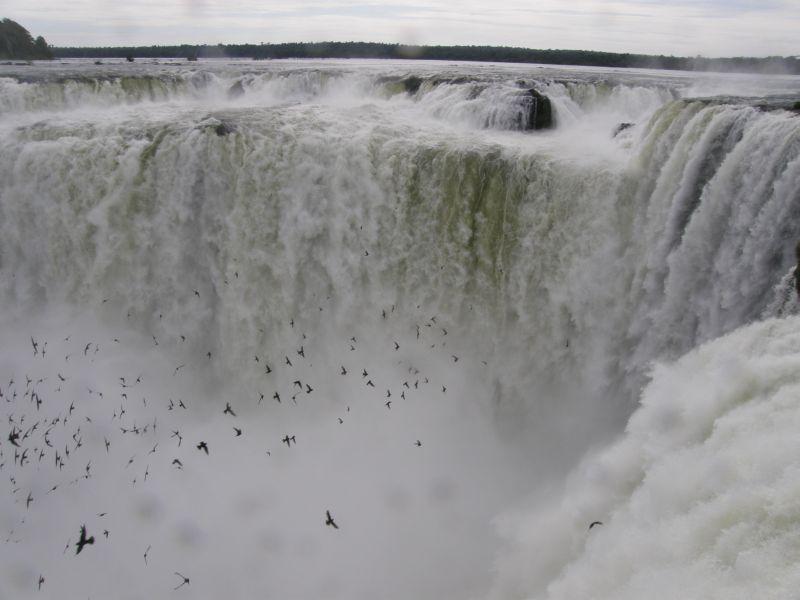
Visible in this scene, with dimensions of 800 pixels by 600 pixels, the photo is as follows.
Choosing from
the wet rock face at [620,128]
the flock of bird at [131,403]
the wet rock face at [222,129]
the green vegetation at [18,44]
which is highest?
the green vegetation at [18,44]

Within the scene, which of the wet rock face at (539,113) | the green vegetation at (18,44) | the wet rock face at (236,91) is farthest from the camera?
the green vegetation at (18,44)

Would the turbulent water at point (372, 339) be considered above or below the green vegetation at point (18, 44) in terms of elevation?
below

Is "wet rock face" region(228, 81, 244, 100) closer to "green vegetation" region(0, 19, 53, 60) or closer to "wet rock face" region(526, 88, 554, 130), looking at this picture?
"wet rock face" region(526, 88, 554, 130)

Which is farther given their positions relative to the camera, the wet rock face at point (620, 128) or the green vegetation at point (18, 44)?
the green vegetation at point (18, 44)

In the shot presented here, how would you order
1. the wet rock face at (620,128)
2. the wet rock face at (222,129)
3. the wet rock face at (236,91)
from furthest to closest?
1. the wet rock face at (236,91)
2. the wet rock face at (620,128)
3. the wet rock face at (222,129)

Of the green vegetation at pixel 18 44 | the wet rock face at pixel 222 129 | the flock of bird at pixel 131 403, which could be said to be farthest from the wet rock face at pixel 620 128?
the green vegetation at pixel 18 44

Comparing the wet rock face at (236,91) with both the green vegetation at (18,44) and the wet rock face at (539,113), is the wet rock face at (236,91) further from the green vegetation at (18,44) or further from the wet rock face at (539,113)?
the green vegetation at (18,44)

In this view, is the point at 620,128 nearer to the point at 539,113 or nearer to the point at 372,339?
the point at 539,113

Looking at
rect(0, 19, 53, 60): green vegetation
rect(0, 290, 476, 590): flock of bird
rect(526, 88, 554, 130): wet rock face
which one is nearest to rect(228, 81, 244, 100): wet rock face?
rect(526, 88, 554, 130): wet rock face
